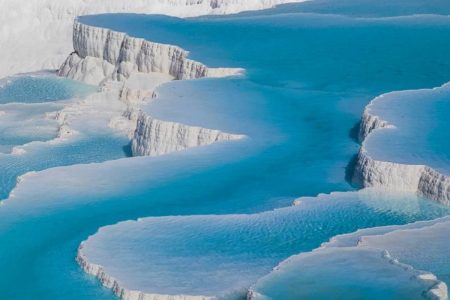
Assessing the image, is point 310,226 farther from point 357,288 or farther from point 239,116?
point 239,116

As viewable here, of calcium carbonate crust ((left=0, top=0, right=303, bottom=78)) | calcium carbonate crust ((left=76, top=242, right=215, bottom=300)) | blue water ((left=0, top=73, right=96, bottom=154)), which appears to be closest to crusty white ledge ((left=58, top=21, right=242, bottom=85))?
blue water ((left=0, top=73, right=96, bottom=154))

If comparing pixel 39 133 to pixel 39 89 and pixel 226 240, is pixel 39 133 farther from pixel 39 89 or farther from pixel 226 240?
pixel 226 240

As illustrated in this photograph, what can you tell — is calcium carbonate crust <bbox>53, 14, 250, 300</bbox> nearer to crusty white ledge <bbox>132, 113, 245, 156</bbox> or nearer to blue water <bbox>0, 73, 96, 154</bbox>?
crusty white ledge <bbox>132, 113, 245, 156</bbox>

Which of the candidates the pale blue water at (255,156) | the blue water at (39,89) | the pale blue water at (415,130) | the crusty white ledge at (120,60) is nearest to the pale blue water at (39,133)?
the blue water at (39,89)

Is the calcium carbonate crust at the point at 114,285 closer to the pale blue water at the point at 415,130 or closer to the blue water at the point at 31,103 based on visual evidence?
the pale blue water at the point at 415,130

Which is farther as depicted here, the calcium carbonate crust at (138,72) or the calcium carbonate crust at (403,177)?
the calcium carbonate crust at (138,72)

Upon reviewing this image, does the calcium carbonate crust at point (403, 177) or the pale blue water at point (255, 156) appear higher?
the calcium carbonate crust at point (403, 177)
